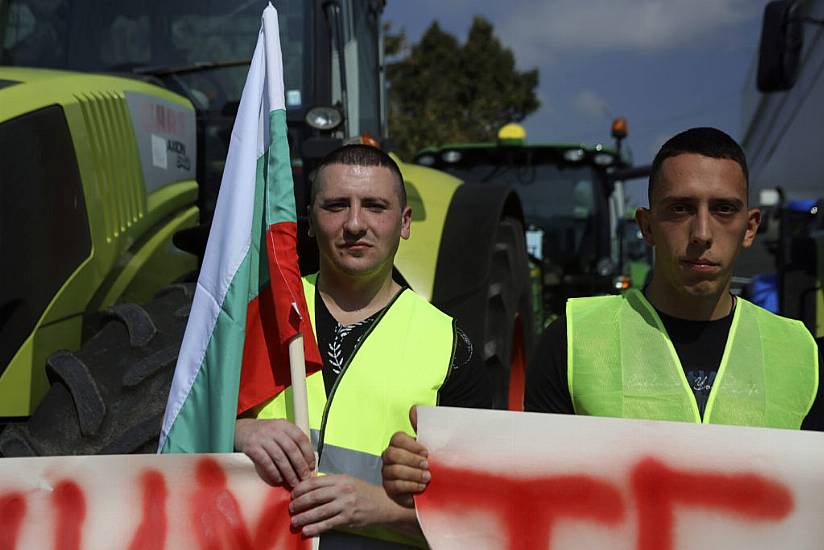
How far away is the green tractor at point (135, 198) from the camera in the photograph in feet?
8.78

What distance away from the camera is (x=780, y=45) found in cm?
452

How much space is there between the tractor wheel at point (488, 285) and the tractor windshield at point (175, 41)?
90 centimetres

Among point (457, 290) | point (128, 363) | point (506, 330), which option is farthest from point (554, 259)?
point (128, 363)

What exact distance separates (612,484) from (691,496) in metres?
0.17

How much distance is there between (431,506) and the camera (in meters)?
2.07

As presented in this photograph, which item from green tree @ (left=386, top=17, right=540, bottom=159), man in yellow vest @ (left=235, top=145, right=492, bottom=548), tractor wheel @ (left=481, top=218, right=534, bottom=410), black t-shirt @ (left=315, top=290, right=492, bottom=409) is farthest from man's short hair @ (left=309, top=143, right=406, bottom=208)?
green tree @ (left=386, top=17, right=540, bottom=159)

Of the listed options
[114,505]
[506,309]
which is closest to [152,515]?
[114,505]

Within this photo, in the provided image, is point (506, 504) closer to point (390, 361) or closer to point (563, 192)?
point (390, 361)

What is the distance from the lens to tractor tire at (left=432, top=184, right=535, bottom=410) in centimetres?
382

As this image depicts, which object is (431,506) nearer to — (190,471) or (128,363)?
(190,471)

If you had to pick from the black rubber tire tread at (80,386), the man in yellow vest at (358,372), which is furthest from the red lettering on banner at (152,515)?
the black rubber tire tread at (80,386)

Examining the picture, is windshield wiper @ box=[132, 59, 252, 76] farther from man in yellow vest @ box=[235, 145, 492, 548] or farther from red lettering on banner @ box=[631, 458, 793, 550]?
red lettering on banner @ box=[631, 458, 793, 550]

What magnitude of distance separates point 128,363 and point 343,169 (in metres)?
0.92

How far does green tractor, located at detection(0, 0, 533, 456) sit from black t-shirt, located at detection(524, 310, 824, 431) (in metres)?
1.06
